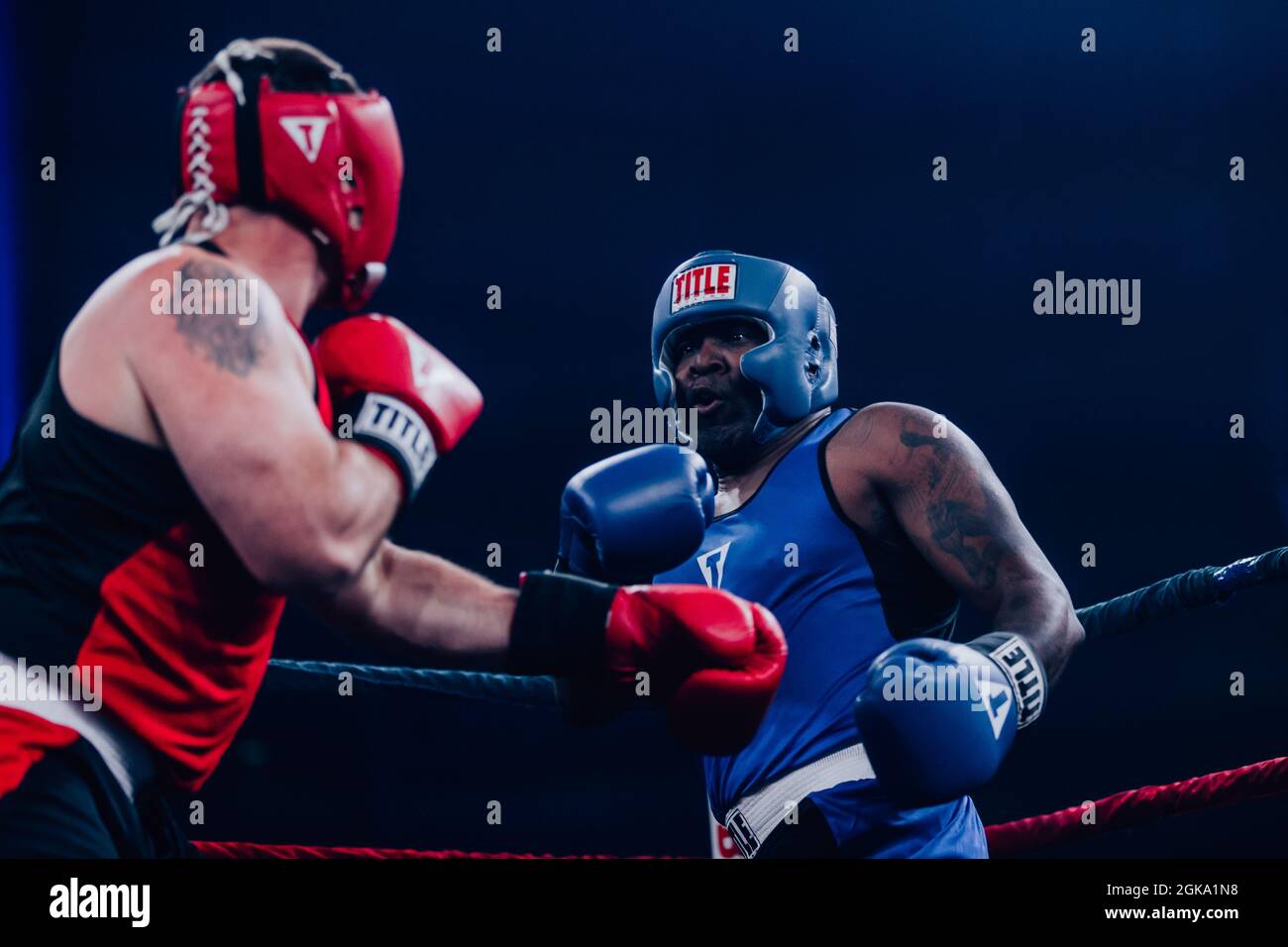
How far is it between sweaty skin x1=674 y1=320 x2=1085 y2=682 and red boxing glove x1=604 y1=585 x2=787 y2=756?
1.50ft

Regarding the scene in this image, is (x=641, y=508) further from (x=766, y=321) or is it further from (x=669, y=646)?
(x=766, y=321)

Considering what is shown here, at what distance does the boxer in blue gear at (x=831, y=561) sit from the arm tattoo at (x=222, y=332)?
825 mm

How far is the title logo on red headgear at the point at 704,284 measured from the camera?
239cm

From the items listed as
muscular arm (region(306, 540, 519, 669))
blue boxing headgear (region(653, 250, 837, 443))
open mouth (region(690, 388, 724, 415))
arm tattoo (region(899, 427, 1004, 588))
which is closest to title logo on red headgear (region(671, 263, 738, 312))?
blue boxing headgear (region(653, 250, 837, 443))

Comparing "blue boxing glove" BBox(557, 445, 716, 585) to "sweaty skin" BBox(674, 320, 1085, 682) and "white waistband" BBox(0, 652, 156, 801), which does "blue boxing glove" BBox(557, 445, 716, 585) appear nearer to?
"sweaty skin" BBox(674, 320, 1085, 682)

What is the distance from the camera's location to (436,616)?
1.70 m

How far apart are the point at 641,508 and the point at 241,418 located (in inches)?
30.2

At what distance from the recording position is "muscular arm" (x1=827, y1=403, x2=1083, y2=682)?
1.99 m

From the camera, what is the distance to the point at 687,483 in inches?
81.2

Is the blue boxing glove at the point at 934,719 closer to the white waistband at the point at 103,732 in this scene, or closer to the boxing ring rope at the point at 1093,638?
the boxing ring rope at the point at 1093,638

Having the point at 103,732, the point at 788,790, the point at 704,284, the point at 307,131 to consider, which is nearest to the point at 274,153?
the point at 307,131

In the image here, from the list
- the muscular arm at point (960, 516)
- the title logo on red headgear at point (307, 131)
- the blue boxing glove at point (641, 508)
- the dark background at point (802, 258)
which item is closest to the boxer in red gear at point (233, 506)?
the title logo on red headgear at point (307, 131)

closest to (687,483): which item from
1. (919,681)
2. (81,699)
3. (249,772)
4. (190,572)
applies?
(919,681)
